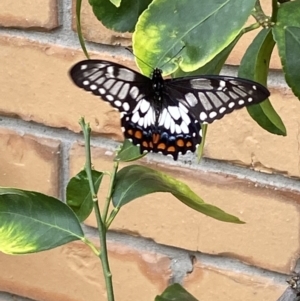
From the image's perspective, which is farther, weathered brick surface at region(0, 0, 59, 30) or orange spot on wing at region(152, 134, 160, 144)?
weathered brick surface at region(0, 0, 59, 30)

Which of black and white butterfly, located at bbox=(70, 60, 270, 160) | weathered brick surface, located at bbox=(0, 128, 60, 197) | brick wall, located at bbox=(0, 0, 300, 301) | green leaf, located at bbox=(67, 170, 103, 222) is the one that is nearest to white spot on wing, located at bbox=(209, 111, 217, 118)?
black and white butterfly, located at bbox=(70, 60, 270, 160)

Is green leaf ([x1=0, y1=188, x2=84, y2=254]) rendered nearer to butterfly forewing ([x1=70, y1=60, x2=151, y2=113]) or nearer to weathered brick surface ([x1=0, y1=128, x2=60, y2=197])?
butterfly forewing ([x1=70, y1=60, x2=151, y2=113])

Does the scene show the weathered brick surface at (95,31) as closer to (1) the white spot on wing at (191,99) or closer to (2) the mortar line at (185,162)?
(2) the mortar line at (185,162)

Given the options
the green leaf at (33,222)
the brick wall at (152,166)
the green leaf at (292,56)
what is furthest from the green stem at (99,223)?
the brick wall at (152,166)

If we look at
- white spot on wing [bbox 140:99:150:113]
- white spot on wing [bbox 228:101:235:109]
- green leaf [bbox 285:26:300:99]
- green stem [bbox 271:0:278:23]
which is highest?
green stem [bbox 271:0:278:23]

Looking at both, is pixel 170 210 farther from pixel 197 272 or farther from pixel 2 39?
pixel 2 39

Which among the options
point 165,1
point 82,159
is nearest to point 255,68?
point 165,1

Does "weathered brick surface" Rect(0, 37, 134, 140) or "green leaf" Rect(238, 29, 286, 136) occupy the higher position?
"green leaf" Rect(238, 29, 286, 136)
